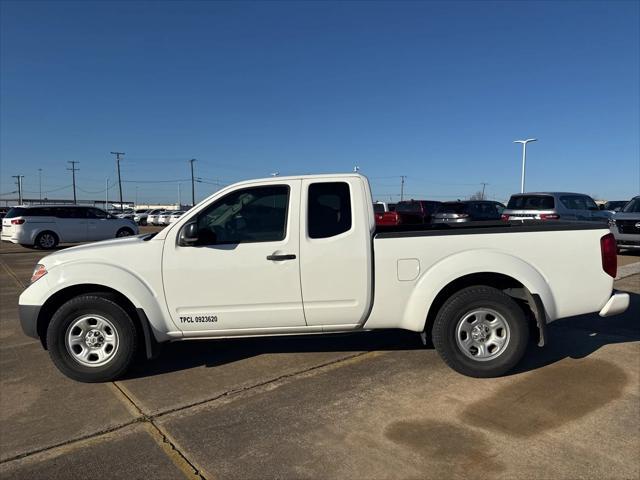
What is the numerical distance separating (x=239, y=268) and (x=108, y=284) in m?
1.17

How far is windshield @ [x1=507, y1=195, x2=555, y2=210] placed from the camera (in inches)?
559

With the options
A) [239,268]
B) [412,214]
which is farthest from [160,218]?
[239,268]

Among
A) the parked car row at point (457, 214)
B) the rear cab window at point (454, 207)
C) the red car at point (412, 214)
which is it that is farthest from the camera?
the red car at point (412, 214)

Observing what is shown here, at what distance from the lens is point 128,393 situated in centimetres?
408

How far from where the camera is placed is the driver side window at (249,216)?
14.0 feet

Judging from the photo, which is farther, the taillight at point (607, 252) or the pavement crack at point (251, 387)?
the taillight at point (607, 252)

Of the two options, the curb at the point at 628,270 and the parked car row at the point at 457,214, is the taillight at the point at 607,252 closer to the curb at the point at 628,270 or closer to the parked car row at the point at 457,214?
the curb at the point at 628,270

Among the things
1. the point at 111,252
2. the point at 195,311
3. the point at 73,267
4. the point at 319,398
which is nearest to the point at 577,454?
the point at 319,398

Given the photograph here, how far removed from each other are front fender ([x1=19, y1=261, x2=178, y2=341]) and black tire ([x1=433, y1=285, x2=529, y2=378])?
248 cm

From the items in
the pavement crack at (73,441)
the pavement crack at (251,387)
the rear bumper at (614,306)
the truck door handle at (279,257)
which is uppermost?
the truck door handle at (279,257)

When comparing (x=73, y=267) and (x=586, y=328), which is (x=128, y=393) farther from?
(x=586, y=328)

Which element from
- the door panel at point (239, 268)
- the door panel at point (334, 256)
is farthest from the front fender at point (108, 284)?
the door panel at point (334, 256)

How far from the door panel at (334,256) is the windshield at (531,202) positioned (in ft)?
38.6

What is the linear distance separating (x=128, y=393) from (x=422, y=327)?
2.66m
